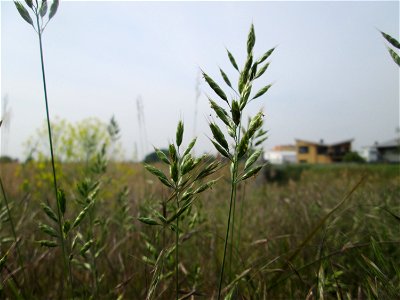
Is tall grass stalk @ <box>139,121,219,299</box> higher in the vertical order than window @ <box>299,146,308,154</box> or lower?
lower

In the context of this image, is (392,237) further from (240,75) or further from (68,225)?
(68,225)

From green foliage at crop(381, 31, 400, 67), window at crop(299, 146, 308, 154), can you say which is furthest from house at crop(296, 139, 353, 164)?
green foliage at crop(381, 31, 400, 67)

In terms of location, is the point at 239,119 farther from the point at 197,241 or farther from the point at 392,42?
the point at 197,241

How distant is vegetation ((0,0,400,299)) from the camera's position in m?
0.94

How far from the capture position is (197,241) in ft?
7.96

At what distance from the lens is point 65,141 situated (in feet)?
24.6

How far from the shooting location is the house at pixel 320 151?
57719mm

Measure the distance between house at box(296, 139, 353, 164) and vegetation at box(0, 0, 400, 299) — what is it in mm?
56102

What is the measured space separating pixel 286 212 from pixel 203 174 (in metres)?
3.09

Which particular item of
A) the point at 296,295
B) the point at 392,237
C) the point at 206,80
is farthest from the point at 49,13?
the point at 392,237

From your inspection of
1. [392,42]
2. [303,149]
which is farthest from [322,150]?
[392,42]

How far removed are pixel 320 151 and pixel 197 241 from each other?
2359 inches

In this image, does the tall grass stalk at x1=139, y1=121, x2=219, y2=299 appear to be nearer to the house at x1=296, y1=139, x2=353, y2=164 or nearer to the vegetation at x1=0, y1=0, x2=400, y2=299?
the vegetation at x1=0, y1=0, x2=400, y2=299

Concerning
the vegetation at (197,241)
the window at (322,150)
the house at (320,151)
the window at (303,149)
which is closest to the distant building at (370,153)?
the house at (320,151)
